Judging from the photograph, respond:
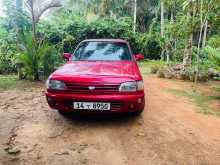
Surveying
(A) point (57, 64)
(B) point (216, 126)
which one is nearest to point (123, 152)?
(B) point (216, 126)

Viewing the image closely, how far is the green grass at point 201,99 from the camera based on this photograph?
7404 millimetres

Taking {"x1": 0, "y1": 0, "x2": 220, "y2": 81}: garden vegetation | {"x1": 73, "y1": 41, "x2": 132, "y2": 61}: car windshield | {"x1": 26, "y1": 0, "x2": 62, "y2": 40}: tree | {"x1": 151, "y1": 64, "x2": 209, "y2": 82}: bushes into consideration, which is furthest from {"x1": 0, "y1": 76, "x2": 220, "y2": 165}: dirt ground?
{"x1": 26, "y1": 0, "x2": 62, "y2": 40}: tree

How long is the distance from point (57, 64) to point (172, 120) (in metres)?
7.02

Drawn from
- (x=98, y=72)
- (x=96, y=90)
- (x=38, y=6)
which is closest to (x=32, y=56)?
(x=38, y=6)

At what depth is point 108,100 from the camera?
5703mm

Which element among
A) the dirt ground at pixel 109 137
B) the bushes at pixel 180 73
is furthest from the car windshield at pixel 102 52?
the bushes at pixel 180 73

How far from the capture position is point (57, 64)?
12562 mm

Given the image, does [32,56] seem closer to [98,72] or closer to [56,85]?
[56,85]

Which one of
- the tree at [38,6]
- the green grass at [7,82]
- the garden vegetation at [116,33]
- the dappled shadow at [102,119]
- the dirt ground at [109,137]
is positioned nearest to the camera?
the dirt ground at [109,137]

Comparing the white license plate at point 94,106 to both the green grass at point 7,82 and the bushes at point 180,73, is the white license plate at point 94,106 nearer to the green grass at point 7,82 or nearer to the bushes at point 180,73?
the green grass at point 7,82

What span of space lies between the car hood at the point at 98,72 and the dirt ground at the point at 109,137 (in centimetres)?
91

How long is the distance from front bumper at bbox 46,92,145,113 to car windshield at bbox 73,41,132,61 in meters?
1.73

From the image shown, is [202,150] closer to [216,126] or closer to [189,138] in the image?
[189,138]

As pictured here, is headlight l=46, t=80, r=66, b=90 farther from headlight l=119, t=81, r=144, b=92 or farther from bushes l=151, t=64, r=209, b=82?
bushes l=151, t=64, r=209, b=82
